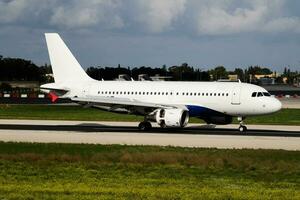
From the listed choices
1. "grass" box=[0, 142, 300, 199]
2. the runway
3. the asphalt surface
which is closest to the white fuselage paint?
the asphalt surface

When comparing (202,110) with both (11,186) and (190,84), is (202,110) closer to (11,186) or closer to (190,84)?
(190,84)

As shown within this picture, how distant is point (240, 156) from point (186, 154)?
2.33 metres

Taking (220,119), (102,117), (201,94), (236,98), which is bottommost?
(102,117)

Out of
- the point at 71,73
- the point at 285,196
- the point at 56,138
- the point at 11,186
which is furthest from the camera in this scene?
the point at 71,73

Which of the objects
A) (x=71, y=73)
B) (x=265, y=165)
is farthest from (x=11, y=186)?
(x=71, y=73)

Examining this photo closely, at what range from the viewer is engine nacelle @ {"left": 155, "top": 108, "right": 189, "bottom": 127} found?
1596 inches

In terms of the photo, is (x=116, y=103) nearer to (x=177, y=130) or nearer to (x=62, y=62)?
(x=177, y=130)

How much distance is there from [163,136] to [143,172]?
1638 cm

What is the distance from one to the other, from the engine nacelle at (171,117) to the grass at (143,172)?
1012 cm

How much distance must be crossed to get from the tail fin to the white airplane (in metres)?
1.97

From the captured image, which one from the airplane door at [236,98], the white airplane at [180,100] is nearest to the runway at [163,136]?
the white airplane at [180,100]

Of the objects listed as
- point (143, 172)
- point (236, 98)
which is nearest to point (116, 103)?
point (236, 98)

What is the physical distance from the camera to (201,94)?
43156 mm

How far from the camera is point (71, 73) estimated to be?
49250mm
